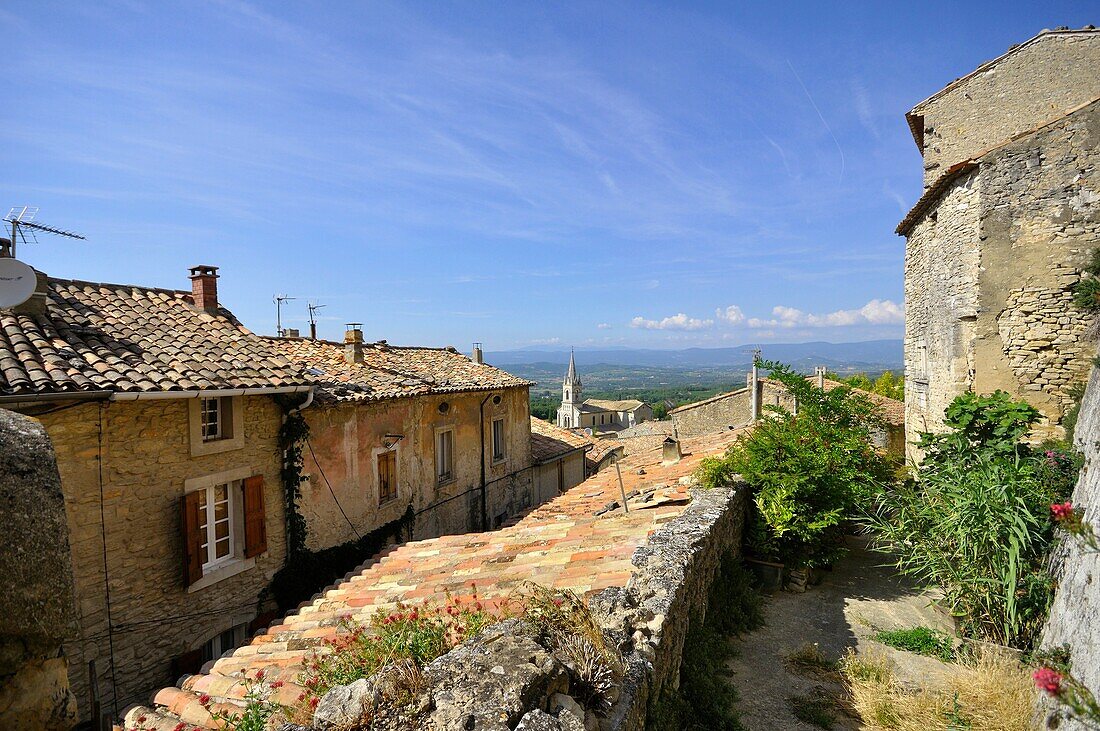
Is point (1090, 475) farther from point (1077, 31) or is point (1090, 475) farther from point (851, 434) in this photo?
point (1077, 31)

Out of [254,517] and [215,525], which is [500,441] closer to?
[254,517]

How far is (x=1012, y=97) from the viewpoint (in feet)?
38.9

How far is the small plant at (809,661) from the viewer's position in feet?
18.8

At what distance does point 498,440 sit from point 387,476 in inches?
216

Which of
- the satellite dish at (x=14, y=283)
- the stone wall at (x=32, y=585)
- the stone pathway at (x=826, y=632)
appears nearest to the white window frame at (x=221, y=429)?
the satellite dish at (x=14, y=283)

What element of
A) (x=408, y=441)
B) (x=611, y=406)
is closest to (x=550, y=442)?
(x=408, y=441)

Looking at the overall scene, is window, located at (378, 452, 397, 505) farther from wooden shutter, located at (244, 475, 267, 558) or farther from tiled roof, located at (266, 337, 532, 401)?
wooden shutter, located at (244, 475, 267, 558)

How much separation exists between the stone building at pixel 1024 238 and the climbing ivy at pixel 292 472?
1217 centimetres

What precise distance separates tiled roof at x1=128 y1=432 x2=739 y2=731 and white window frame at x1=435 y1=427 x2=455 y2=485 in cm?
496

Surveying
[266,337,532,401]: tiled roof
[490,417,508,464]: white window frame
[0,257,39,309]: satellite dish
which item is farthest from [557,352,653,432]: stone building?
[0,257,39,309]: satellite dish

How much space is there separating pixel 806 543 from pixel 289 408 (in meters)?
8.76

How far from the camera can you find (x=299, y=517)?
10062 millimetres

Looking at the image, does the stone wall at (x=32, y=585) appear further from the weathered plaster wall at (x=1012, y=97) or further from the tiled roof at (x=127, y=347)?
the weathered plaster wall at (x=1012, y=97)

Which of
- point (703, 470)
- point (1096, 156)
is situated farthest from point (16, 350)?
point (1096, 156)
